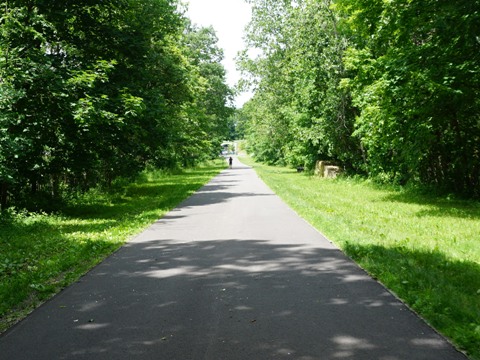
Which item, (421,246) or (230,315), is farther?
(421,246)

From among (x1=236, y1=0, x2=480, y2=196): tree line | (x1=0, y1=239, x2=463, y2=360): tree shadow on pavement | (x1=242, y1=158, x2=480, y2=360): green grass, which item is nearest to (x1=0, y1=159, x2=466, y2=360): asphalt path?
(x1=0, y1=239, x2=463, y2=360): tree shadow on pavement

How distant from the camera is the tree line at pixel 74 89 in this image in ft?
39.8

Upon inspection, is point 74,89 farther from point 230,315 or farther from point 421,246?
point 421,246

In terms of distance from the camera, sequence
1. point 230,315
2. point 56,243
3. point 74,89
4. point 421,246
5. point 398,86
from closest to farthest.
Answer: point 230,315, point 421,246, point 56,243, point 74,89, point 398,86

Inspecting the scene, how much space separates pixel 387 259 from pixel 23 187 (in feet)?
40.6

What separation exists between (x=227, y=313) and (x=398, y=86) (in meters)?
10.6

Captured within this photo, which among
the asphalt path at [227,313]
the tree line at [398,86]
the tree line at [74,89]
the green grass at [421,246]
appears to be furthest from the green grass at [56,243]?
the tree line at [398,86]

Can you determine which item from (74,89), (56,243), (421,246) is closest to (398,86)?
(421,246)

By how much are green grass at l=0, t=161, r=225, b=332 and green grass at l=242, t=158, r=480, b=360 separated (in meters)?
4.69

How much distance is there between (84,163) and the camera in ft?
48.0

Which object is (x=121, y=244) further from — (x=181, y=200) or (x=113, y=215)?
(x=181, y=200)

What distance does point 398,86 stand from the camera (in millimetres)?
13188

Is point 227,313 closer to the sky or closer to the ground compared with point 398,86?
closer to the ground

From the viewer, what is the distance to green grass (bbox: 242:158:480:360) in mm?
4781
